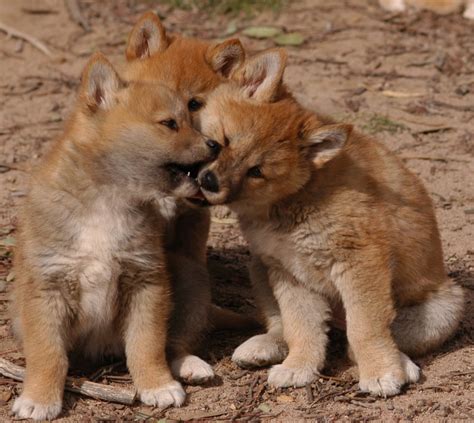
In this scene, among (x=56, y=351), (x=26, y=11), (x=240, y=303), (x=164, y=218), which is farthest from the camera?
(x=26, y=11)

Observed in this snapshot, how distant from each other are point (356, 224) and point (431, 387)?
3.22 feet

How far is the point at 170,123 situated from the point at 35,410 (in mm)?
1652

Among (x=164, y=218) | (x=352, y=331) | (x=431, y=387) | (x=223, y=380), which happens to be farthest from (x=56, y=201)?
(x=431, y=387)

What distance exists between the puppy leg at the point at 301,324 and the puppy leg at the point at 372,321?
1.04 ft

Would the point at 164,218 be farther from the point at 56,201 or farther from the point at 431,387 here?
the point at 431,387

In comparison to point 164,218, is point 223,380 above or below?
below

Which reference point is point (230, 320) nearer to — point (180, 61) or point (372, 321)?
point (372, 321)

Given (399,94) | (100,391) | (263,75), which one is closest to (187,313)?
(100,391)

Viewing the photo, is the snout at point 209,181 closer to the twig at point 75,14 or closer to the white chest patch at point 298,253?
the white chest patch at point 298,253

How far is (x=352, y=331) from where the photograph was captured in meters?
5.20

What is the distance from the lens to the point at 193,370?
534cm

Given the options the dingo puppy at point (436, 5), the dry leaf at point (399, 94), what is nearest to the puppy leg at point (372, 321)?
the dry leaf at point (399, 94)

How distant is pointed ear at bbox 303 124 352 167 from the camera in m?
5.26

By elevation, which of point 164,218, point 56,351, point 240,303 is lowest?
point 240,303
